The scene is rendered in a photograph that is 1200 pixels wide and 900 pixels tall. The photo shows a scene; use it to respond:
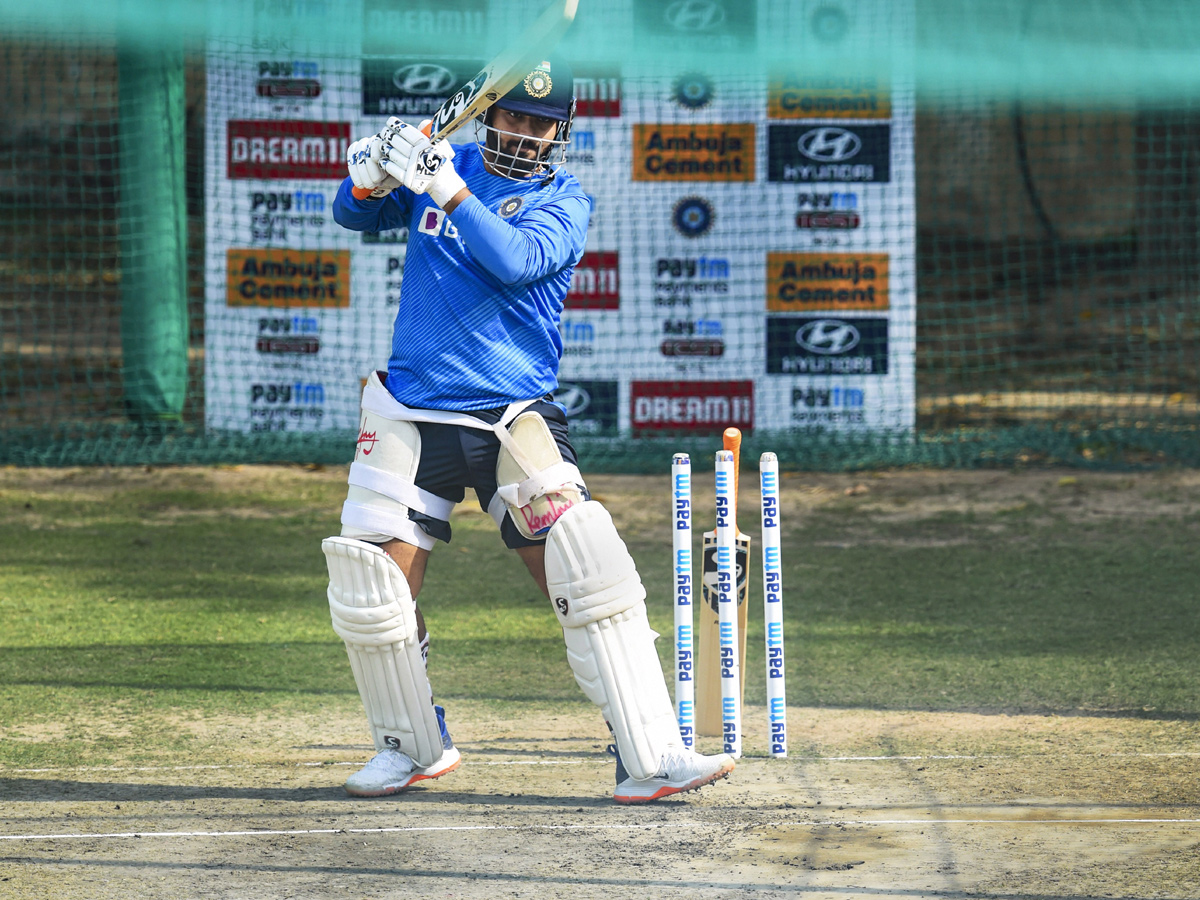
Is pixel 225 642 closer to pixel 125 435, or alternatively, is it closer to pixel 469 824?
pixel 469 824

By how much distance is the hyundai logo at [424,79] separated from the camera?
11.2m

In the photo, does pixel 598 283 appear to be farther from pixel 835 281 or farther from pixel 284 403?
pixel 284 403

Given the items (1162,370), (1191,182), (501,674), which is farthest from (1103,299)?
(501,674)

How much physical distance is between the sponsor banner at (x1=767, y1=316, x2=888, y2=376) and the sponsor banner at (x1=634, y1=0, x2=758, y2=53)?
2088 mm

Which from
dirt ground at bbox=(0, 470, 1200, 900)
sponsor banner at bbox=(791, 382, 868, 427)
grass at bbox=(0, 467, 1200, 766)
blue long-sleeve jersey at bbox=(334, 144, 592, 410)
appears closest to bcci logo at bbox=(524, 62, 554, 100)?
blue long-sleeve jersey at bbox=(334, 144, 592, 410)

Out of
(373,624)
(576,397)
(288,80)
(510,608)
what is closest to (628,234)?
(576,397)

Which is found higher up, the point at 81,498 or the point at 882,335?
the point at 882,335

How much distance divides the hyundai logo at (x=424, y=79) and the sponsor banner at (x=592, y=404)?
2.38 metres

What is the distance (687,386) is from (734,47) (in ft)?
8.37

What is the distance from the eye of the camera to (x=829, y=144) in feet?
36.7

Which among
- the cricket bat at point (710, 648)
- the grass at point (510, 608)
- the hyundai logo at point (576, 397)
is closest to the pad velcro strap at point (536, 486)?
the cricket bat at point (710, 648)

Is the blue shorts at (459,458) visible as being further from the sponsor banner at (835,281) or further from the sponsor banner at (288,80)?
the sponsor banner at (288,80)

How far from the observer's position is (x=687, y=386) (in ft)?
37.2

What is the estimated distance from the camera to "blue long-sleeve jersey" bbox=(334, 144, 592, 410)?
4.23 metres
